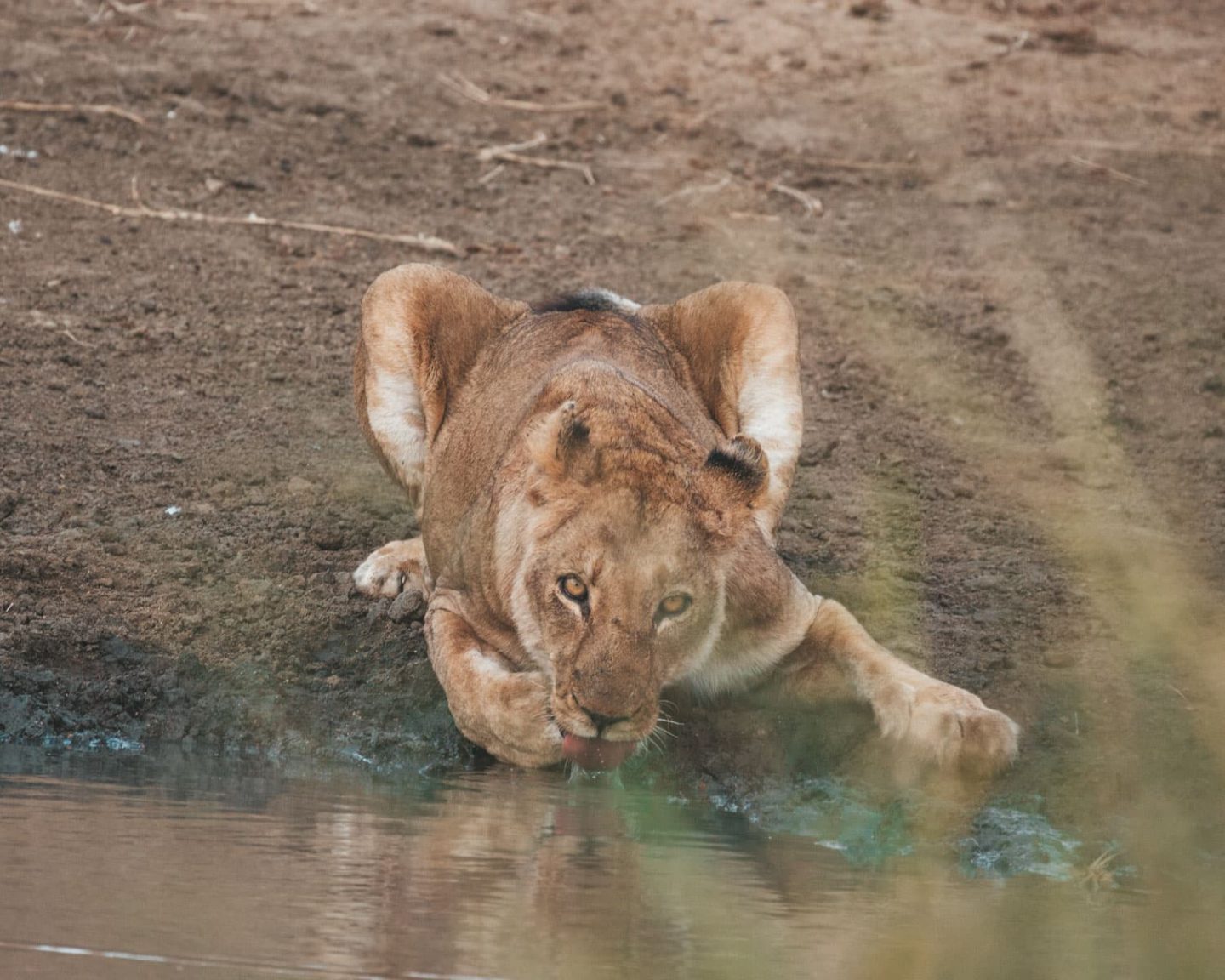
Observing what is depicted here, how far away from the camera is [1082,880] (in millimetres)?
4711

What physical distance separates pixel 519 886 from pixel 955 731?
164cm

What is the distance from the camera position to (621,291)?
10602 mm

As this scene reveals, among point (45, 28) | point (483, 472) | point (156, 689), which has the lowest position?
point (156, 689)

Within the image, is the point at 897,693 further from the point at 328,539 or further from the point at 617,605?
the point at 328,539

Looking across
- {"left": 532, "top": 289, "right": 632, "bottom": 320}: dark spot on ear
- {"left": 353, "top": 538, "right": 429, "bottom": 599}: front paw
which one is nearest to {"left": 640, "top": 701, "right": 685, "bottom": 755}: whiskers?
{"left": 353, "top": 538, "right": 429, "bottom": 599}: front paw

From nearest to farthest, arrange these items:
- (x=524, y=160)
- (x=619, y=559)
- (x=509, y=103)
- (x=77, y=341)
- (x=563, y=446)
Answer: (x=619, y=559)
(x=563, y=446)
(x=77, y=341)
(x=524, y=160)
(x=509, y=103)

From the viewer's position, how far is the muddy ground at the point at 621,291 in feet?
21.2

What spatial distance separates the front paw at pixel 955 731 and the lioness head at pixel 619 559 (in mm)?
606

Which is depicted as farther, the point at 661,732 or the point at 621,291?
the point at 621,291

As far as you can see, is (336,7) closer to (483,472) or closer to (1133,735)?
(483,472)

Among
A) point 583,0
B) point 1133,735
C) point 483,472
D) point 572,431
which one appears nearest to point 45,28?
point 583,0

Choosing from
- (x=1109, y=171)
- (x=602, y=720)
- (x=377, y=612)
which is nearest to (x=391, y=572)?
(x=377, y=612)

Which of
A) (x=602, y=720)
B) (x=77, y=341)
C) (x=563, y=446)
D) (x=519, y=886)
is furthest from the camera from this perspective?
(x=77, y=341)

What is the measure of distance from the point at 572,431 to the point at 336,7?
33.5 ft
